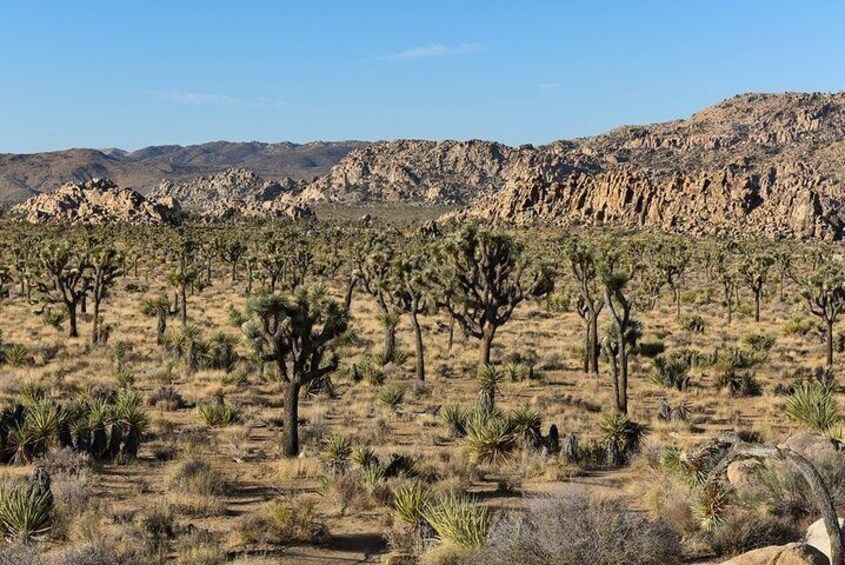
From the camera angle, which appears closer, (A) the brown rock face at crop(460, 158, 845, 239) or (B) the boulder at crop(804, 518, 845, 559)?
(B) the boulder at crop(804, 518, 845, 559)

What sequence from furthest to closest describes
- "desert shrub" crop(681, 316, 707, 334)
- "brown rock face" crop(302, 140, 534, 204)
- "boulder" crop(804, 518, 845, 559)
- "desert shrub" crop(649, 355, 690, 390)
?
"brown rock face" crop(302, 140, 534, 204)
"desert shrub" crop(681, 316, 707, 334)
"desert shrub" crop(649, 355, 690, 390)
"boulder" crop(804, 518, 845, 559)

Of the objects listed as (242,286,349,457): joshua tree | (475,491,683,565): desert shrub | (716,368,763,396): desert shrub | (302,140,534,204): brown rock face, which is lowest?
(716,368,763,396): desert shrub

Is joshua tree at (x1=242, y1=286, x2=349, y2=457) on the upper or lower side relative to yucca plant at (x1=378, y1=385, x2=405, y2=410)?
upper

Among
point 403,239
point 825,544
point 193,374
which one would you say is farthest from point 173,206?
point 825,544

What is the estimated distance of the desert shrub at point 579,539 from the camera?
705cm

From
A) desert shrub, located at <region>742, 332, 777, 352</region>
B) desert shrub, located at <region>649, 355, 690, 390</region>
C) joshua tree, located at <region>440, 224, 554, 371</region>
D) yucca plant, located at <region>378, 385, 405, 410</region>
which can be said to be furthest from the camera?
desert shrub, located at <region>742, 332, 777, 352</region>

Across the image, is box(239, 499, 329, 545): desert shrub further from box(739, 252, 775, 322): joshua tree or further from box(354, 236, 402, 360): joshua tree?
box(739, 252, 775, 322): joshua tree

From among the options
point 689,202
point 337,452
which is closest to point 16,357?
point 337,452

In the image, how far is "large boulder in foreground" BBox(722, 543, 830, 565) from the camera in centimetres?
652

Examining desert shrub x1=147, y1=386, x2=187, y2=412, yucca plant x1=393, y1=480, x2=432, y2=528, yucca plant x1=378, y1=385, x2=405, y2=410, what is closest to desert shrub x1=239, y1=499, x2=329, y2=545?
yucca plant x1=393, y1=480, x2=432, y2=528

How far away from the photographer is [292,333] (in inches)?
559

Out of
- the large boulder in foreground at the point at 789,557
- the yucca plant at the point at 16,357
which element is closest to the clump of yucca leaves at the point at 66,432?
the yucca plant at the point at 16,357

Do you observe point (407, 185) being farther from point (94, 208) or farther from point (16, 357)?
point (16, 357)

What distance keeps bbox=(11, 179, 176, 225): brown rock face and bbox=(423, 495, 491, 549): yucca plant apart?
352 ft
